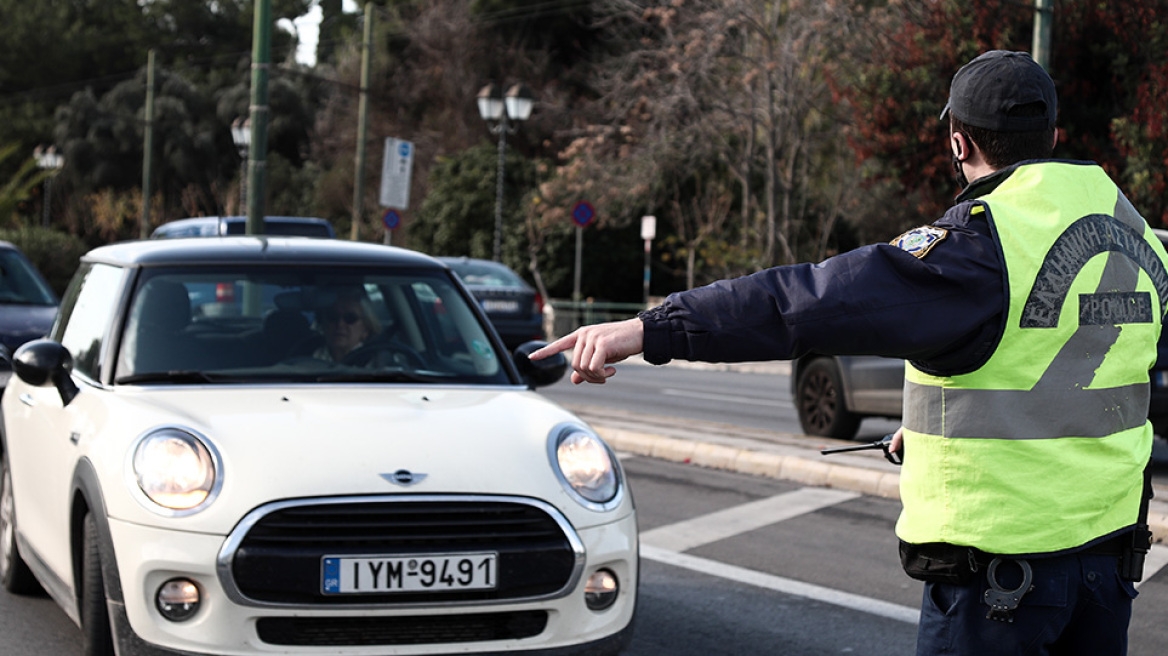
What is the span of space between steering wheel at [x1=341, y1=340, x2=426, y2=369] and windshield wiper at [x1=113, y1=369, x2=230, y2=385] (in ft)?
1.72

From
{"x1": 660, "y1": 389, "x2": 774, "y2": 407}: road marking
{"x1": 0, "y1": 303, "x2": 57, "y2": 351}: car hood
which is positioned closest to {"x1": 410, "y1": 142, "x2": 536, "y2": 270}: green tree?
{"x1": 660, "y1": 389, "x2": 774, "y2": 407}: road marking

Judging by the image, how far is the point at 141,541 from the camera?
4.11 metres

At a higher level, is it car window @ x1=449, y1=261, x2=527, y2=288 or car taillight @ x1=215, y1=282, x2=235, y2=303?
car taillight @ x1=215, y1=282, x2=235, y2=303

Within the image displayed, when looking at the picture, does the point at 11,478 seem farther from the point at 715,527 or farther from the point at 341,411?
the point at 715,527

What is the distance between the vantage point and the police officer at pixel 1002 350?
2.37 metres

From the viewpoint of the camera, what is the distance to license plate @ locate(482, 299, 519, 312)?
20.9 meters

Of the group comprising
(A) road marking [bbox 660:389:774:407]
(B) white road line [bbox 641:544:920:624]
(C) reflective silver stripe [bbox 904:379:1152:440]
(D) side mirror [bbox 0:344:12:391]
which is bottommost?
(A) road marking [bbox 660:389:774:407]

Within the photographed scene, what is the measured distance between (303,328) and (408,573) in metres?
1.64

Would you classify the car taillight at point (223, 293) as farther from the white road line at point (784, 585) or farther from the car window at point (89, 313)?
the white road line at point (784, 585)

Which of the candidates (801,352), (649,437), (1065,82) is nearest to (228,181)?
(1065,82)

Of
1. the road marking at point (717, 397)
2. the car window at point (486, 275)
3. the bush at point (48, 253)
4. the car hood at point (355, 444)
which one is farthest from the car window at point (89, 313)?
the bush at point (48, 253)

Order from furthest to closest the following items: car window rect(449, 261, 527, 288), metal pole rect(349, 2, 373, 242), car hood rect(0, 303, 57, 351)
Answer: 1. metal pole rect(349, 2, 373, 242)
2. car window rect(449, 261, 527, 288)
3. car hood rect(0, 303, 57, 351)

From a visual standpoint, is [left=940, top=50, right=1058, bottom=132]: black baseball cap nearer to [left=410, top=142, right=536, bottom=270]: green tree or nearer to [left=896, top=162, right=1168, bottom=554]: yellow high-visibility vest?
[left=896, top=162, right=1168, bottom=554]: yellow high-visibility vest

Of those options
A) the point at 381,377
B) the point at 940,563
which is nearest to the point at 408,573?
the point at 381,377
